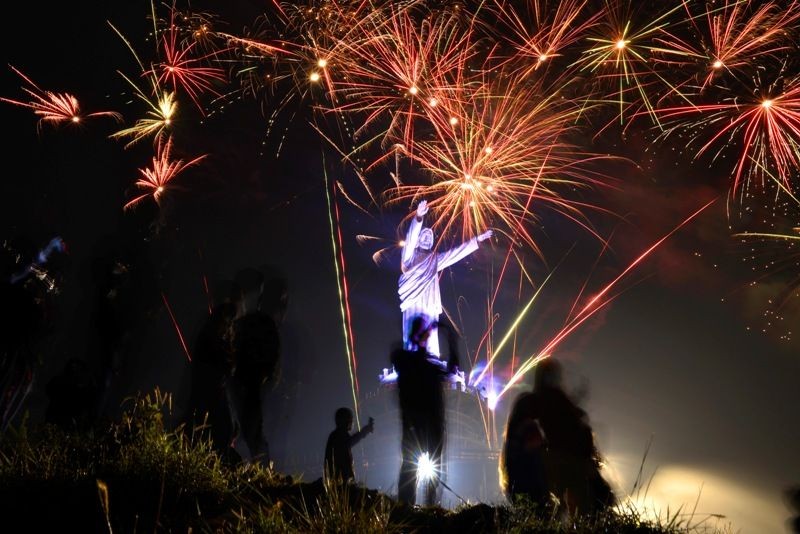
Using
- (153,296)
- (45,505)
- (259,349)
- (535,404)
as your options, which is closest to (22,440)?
(45,505)

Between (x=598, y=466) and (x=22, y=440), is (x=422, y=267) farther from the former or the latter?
(x=22, y=440)

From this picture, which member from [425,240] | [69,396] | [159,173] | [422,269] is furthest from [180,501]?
[159,173]

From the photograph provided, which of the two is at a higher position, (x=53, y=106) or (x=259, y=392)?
(x=53, y=106)

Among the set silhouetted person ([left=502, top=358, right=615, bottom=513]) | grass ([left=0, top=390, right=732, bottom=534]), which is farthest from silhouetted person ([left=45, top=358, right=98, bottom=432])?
silhouetted person ([left=502, top=358, right=615, bottom=513])

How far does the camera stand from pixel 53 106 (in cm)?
1324

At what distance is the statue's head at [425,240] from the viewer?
10945 mm

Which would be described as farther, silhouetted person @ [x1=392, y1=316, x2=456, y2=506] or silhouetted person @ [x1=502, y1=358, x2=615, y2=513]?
silhouetted person @ [x1=392, y1=316, x2=456, y2=506]

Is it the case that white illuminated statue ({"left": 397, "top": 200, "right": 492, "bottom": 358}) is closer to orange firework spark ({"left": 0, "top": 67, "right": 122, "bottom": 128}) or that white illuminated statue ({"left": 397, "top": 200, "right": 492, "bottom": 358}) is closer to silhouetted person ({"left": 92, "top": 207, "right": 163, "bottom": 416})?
silhouetted person ({"left": 92, "top": 207, "right": 163, "bottom": 416})

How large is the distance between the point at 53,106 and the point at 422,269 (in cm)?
976

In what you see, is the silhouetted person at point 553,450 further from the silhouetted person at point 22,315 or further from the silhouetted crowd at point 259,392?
the silhouetted person at point 22,315

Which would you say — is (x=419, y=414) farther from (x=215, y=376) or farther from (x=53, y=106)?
(x=53, y=106)

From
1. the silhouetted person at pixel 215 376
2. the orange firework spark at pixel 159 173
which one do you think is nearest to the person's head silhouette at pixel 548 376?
the silhouetted person at pixel 215 376

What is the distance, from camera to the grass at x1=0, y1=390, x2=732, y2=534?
12.4 feet

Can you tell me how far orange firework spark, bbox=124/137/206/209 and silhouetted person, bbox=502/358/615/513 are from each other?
1003 cm
